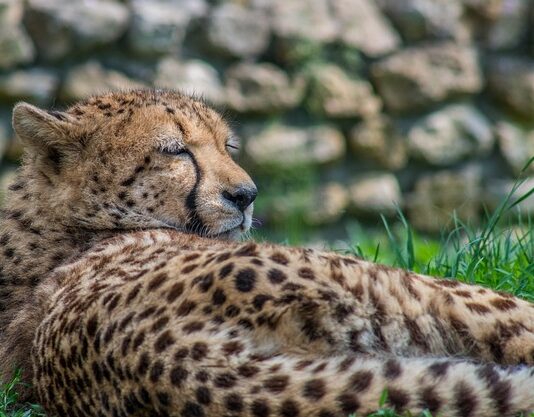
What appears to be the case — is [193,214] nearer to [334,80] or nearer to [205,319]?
[205,319]

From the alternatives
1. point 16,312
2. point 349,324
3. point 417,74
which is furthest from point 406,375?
point 417,74

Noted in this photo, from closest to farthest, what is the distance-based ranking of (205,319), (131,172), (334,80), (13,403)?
1. (205,319)
2. (13,403)
3. (131,172)
4. (334,80)

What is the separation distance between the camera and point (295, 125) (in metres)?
6.92

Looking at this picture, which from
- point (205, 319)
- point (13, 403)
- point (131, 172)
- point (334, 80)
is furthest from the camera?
point (334, 80)

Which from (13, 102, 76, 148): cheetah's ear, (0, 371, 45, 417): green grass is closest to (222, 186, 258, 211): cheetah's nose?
(13, 102, 76, 148): cheetah's ear

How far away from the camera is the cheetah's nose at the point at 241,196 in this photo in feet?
12.0

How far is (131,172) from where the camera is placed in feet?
11.8

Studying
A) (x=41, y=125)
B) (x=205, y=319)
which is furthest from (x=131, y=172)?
(x=205, y=319)

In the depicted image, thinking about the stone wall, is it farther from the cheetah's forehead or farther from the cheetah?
the cheetah

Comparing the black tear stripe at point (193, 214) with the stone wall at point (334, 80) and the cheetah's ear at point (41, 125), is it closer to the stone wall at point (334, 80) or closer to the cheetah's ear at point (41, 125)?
the cheetah's ear at point (41, 125)

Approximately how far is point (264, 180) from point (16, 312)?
345 cm

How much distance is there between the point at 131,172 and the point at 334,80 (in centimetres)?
351

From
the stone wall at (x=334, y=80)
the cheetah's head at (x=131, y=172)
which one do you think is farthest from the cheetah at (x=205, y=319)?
the stone wall at (x=334, y=80)

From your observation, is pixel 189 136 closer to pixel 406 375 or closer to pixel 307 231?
pixel 406 375
